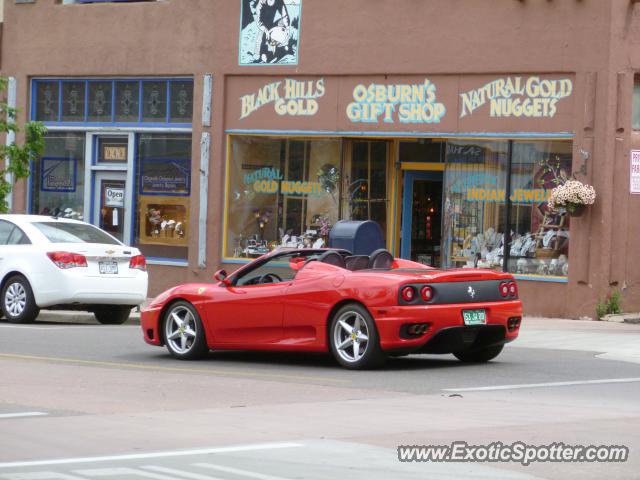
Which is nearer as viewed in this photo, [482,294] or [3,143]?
[482,294]

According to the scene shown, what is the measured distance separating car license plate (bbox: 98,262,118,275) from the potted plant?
7128 mm

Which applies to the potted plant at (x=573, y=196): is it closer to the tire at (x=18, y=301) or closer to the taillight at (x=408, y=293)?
the tire at (x=18, y=301)

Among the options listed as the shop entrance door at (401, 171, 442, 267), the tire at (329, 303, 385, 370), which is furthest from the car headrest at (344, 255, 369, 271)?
the shop entrance door at (401, 171, 442, 267)

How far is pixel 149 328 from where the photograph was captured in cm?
1551

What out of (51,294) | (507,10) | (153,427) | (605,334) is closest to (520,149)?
(507,10)

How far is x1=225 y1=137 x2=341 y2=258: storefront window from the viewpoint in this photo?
2489cm

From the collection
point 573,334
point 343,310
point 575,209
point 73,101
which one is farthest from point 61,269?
point 73,101

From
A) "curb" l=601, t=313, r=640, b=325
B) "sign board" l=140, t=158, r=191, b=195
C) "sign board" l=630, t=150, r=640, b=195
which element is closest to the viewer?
"curb" l=601, t=313, r=640, b=325

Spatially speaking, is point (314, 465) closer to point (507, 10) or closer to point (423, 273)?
point (423, 273)

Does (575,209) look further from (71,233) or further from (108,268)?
(71,233)

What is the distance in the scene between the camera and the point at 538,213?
22.4 m

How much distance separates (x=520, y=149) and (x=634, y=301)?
3.13m

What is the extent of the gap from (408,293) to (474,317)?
794mm

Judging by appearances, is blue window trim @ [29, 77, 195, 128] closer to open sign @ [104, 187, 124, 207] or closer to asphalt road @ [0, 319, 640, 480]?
open sign @ [104, 187, 124, 207]
